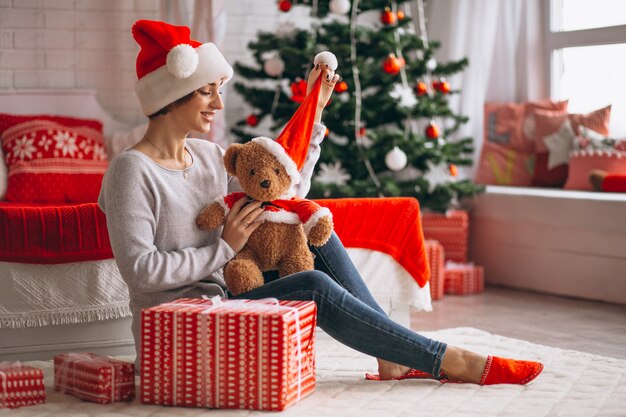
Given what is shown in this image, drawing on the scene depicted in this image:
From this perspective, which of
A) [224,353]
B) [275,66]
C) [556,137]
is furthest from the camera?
[556,137]

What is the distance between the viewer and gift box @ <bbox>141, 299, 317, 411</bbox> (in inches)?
87.3

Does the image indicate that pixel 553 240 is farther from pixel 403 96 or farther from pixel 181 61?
pixel 181 61

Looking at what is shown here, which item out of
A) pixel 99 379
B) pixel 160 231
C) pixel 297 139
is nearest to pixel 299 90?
pixel 297 139

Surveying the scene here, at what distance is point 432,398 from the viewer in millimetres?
2426

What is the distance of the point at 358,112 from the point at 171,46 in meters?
1.85

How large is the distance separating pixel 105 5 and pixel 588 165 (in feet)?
8.07

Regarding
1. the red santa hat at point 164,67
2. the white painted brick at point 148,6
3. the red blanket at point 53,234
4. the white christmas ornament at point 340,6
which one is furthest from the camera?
the white painted brick at point 148,6

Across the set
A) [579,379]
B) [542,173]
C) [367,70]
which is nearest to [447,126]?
[542,173]

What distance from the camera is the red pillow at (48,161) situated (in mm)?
3912

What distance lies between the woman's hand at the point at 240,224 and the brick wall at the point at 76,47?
214 cm

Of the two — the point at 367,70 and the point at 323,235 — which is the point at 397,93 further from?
the point at 323,235

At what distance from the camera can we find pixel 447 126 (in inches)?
199

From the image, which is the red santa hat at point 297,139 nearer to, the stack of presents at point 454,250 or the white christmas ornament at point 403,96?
the white christmas ornament at point 403,96

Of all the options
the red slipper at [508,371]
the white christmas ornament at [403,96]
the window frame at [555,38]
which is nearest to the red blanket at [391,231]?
the red slipper at [508,371]
